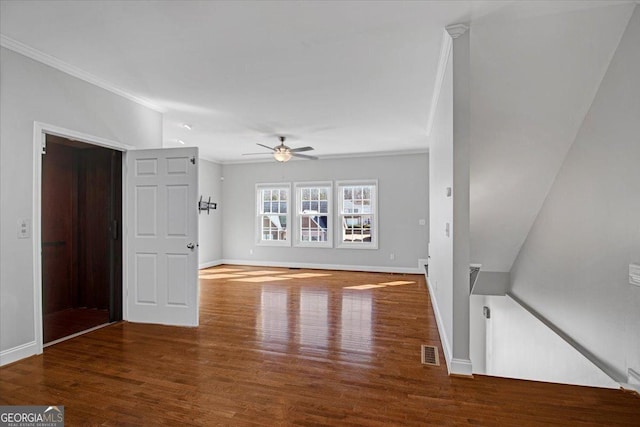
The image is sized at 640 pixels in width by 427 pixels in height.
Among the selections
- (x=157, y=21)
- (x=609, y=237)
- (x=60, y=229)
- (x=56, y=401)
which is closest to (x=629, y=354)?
(x=609, y=237)

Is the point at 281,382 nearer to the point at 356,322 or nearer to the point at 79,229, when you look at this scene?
the point at 356,322

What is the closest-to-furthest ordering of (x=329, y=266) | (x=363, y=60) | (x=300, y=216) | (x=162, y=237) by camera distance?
(x=363, y=60) → (x=162, y=237) → (x=329, y=266) → (x=300, y=216)

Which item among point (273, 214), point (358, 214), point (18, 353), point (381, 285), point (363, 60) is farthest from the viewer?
point (273, 214)

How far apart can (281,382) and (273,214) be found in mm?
5926

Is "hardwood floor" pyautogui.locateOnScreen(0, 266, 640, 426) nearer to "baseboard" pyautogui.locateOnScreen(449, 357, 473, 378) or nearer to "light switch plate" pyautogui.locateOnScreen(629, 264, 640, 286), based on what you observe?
"baseboard" pyautogui.locateOnScreen(449, 357, 473, 378)

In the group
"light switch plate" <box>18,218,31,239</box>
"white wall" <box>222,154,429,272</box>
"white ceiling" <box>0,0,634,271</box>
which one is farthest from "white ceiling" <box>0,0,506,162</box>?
"white wall" <box>222,154,429,272</box>

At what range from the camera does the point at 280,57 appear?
3020mm

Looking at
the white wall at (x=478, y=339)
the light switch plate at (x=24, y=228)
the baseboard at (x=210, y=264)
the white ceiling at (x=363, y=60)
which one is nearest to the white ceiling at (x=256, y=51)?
the white ceiling at (x=363, y=60)

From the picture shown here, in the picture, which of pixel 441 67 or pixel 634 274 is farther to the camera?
pixel 441 67

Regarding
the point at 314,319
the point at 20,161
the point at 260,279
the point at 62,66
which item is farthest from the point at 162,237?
the point at 260,279

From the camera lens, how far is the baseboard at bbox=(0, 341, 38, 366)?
271 centimetres

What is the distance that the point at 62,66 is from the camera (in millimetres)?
3135

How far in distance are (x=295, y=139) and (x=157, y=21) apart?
3814 mm

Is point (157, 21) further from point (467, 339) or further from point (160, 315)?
point (467, 339)
